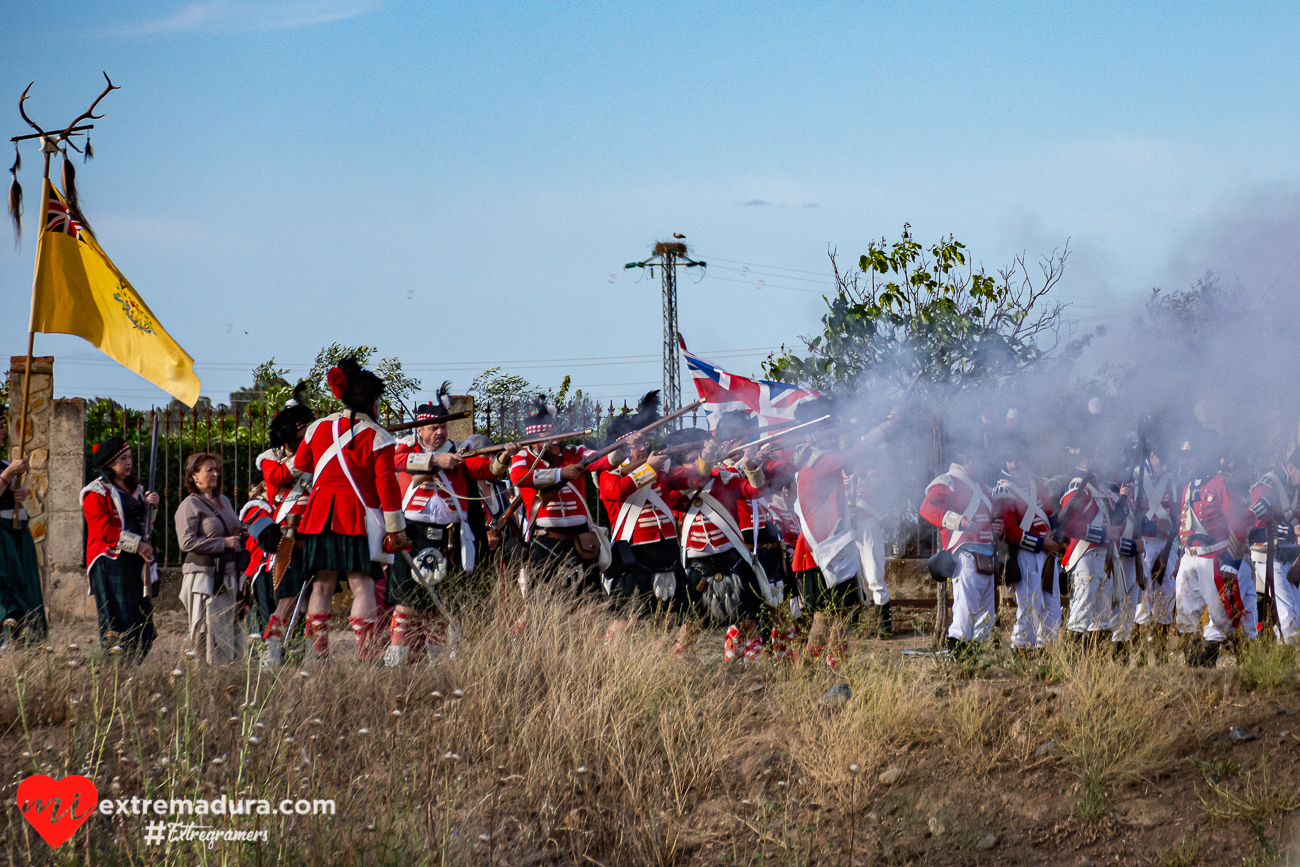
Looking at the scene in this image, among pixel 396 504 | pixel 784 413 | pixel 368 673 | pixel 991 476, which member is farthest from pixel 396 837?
pixel 991 476

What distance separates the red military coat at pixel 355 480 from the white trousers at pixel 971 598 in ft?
12.6

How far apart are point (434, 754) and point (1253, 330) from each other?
5130 millimetres

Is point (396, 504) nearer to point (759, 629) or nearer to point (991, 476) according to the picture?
point (759, 629)

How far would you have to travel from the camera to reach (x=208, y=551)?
7871 millimetres

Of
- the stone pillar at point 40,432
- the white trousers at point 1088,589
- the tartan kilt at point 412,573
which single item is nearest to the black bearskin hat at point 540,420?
the tartan kilt at point 412,573

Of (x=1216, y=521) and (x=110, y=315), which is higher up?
(x=110, y=315)

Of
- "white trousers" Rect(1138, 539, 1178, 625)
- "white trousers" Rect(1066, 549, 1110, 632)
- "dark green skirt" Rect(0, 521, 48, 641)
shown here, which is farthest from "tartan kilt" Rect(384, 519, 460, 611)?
"white trousers" Rect(1066, 549, 1110, 632)

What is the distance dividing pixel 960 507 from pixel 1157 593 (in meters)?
1.55

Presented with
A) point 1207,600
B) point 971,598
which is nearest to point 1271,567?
point 1207,600

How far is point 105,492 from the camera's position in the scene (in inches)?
309

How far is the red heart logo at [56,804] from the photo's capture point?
4.30 metres

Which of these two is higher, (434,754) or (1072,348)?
(1072,348)

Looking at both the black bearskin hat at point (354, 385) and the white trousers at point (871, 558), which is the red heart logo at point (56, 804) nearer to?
the black bearskin hat at point (354, 385)

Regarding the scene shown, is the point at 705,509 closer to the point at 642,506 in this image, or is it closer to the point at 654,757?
the point at 642,506
